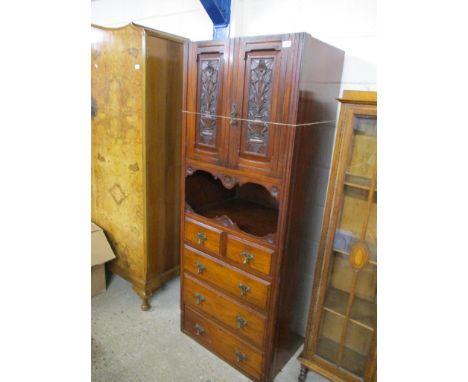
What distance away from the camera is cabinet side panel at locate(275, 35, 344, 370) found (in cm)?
145

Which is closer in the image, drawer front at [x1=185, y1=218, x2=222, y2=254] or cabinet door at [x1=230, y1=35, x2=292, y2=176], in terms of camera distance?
cabinet door at [x1=230, y1=35, x2=292, y2=176]

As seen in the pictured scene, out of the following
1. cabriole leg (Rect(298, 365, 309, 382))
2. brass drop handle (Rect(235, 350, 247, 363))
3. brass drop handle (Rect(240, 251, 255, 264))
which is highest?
brass drop handle (Rect(240, 251, 255, 264))

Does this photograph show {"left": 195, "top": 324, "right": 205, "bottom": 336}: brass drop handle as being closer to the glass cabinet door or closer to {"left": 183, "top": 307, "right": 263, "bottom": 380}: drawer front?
{"left": 183, "top": 307, "right": 263, "bottom": 380}: drawer front

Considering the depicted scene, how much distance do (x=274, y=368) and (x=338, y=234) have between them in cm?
89

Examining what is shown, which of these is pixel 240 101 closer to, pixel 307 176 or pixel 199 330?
pixel 307 176

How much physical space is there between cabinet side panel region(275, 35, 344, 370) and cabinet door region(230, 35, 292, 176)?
9cm

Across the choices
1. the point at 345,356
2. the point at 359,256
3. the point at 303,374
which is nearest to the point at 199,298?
the point at 303,374

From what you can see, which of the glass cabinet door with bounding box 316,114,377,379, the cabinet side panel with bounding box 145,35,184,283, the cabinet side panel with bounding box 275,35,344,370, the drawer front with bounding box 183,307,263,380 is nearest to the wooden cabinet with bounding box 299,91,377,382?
the glass cabinet door with bounding box 316,114,377,379
